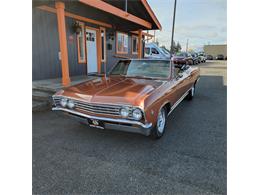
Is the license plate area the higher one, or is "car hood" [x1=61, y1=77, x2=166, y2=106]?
"car hood" [x1=61, y1=77, x2=166, y2=106]

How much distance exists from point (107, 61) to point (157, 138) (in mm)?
8231

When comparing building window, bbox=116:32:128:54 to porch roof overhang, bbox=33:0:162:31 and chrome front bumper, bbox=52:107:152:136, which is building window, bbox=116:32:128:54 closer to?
porch roof overhang, bbox=33:0:162:31

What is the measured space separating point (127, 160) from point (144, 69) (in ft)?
7.29

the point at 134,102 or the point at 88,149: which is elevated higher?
the point at 134,102

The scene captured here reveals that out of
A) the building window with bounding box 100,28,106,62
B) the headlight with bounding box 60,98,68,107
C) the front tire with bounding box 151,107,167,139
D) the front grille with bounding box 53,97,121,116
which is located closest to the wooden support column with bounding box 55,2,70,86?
the headlight with bounding box 60,98,68,107

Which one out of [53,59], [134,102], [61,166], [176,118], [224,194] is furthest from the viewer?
[53,59]

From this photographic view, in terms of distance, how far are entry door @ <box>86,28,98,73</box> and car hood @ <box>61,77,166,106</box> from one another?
6.04 meters

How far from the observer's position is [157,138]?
3439 millimetres

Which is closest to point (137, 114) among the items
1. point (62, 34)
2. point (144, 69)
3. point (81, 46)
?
point (144, 69)

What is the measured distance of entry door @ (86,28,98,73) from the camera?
9328 millimetres

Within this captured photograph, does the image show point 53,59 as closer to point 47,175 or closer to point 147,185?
point 47,175

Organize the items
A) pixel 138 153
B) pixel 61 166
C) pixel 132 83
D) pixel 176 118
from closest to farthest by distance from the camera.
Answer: pixel 61 166
pixel 138 153
pixel 132 83
pixel 176 118

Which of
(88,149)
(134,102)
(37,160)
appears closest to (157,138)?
(134,102)

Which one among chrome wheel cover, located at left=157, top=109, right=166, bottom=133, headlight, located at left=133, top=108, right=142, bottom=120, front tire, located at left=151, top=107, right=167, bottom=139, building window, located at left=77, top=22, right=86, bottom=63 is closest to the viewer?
headlight, located at left=133, top=108, right=142, bottom=120
